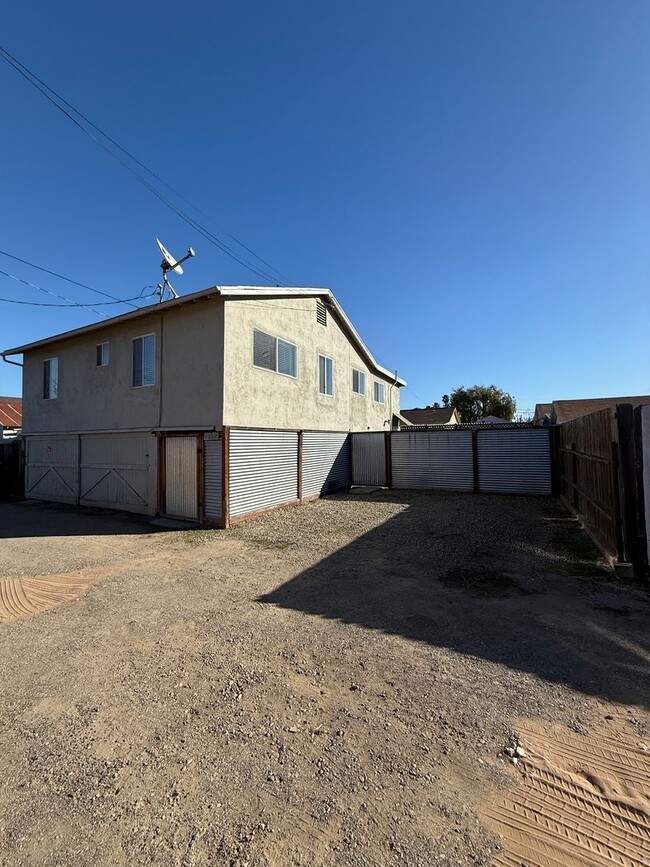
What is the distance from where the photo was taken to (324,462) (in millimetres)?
14445

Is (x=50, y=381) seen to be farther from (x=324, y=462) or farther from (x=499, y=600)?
(x=499, y=600)

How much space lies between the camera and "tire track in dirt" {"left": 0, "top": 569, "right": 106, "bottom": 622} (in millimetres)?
4734

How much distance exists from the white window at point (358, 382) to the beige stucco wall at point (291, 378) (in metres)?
0.26

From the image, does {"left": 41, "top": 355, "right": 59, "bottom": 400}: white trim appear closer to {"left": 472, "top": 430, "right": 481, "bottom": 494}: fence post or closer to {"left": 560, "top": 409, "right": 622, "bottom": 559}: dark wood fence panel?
{"left": 472, "top": 430, "right": 481, "bottom": 494}: fence post

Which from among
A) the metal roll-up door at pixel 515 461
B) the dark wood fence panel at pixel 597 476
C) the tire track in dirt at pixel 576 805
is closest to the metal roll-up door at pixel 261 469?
the metal roll-up door at pixel 515 461

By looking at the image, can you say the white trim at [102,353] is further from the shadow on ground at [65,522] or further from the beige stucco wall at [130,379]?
the shadow on ground at [65,522]

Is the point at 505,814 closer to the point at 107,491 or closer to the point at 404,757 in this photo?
the point at 404,757

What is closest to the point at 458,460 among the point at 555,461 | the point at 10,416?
the point at 555,461

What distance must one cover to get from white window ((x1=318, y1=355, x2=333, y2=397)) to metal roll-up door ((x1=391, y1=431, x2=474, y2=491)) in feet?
11.2

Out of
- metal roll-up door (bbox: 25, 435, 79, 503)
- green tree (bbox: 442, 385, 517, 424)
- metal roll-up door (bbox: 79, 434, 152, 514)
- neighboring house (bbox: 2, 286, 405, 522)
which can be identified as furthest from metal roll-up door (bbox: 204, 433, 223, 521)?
green tree (bbox: 442, 385, 517, 424)

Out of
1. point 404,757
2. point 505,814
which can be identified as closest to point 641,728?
point 505,814

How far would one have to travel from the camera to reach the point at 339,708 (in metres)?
2.83

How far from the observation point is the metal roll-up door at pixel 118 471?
35.2ft

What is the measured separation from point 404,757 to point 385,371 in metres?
20.0
